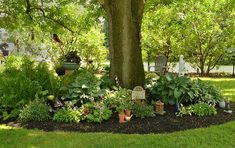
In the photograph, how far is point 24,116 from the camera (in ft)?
25.8

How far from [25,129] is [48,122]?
1.64ft

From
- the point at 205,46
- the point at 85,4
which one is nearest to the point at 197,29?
the point at 205,46

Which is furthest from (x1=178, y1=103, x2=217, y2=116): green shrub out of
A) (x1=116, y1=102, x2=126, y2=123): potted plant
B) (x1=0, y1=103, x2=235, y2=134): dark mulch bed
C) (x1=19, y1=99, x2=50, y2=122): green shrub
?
(x1=19, y1=99, x2=50, y2=122): green shrub

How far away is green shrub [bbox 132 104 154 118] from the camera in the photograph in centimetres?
789

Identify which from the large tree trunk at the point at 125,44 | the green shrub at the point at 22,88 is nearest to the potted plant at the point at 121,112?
the large tree trunk at the point at 125,44

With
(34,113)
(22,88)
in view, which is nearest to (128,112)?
(34,113)

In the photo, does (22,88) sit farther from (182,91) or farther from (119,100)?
(182,91)

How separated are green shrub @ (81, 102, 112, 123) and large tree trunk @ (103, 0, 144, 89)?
1.30 m

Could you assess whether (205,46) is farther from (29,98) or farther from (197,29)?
(29,98)

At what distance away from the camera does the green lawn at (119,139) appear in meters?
6.39

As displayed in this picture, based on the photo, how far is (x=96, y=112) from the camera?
776 centimetres

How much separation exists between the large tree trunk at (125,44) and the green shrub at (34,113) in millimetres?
1905

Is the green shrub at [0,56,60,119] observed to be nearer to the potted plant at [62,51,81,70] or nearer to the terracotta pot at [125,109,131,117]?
the terracotta pot at [125,109,131,117]

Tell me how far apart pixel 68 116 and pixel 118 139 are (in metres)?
1.43
